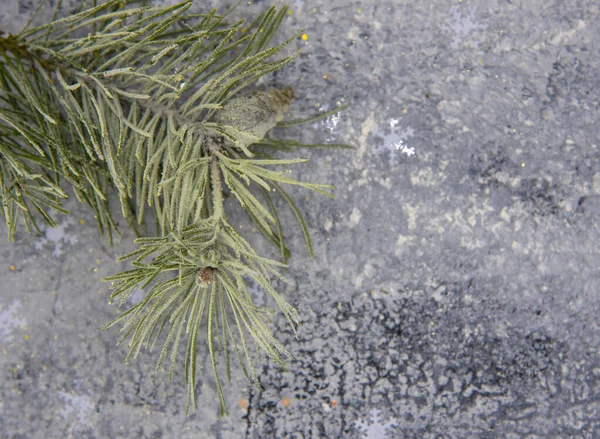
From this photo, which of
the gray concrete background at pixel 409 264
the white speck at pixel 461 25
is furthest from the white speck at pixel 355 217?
the white speck at pixel 461 25

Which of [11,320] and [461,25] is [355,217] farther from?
[11,320]

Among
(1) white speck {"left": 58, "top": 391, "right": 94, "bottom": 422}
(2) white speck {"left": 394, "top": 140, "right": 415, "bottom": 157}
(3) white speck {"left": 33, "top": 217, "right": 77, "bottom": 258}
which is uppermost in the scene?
(2) white speck {"left": 394, "top": 140, "right": 415, "bottom": 157}

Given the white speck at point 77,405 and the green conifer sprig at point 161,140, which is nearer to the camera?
the green conifer sprig at point 161,140

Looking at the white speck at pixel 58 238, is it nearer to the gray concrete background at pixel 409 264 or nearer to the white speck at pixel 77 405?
the gray concrete background at pixel 409 264

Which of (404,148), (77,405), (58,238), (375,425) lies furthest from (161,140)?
(375,425)

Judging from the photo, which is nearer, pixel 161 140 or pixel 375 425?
pixel 161 140

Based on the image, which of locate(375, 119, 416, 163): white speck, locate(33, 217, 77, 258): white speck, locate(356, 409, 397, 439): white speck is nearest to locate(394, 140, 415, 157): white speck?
locate(375, 119, 416, 163): white speck

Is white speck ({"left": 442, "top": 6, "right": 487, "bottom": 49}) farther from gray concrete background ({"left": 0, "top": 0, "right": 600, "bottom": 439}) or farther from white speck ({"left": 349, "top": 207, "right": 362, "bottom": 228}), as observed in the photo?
white speck ({"left": 349, "top": 207, "right": 362, "bottom": 228})
